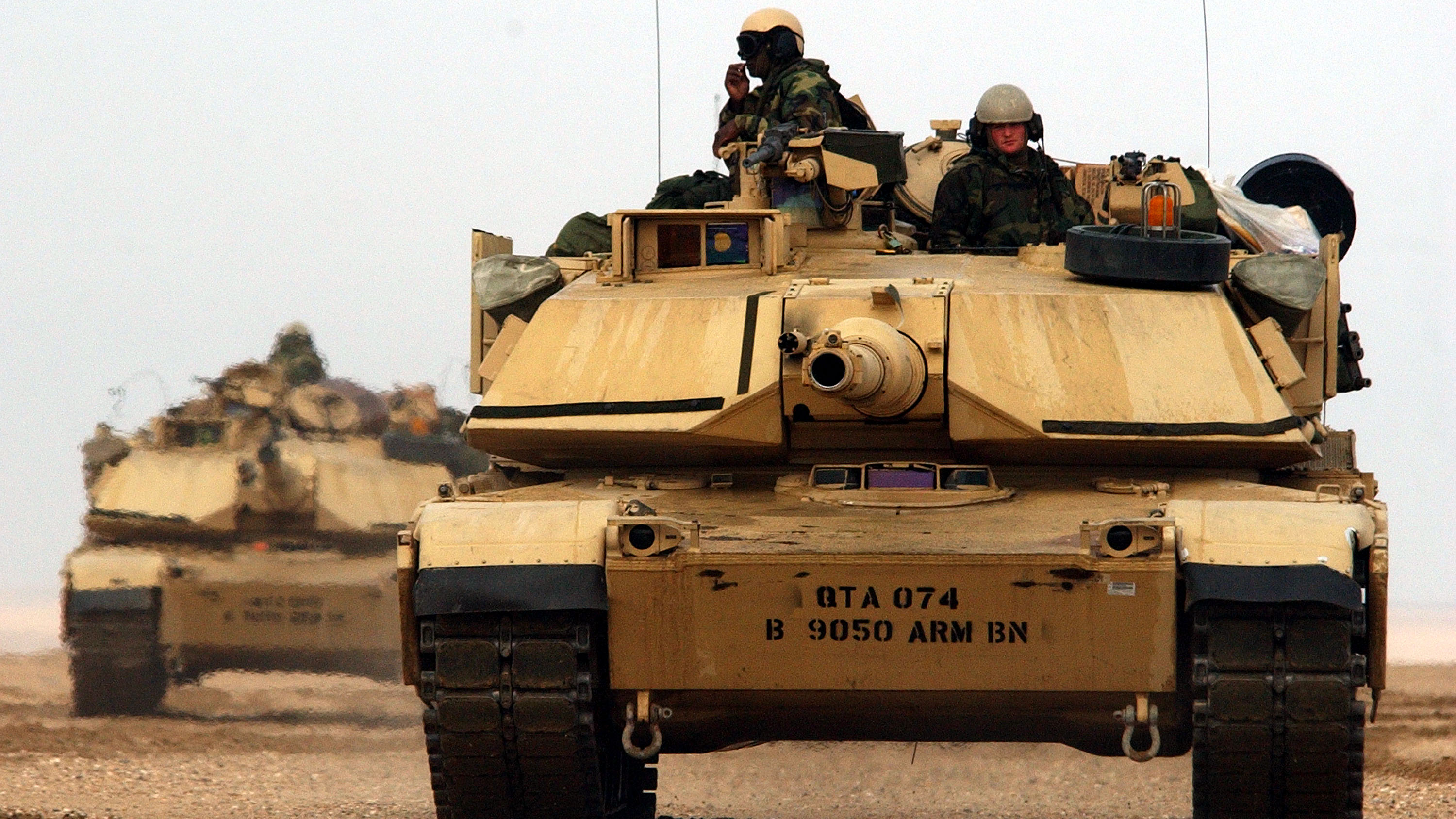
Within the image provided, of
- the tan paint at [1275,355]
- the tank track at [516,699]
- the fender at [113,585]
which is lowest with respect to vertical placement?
the fender at [113,585]

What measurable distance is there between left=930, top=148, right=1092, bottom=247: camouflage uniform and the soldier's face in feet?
0.16

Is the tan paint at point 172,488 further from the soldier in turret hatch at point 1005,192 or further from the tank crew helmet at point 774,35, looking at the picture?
the soldier in turret hatch at point 1005,192

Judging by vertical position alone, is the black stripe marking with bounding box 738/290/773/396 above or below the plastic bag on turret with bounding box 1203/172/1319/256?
below

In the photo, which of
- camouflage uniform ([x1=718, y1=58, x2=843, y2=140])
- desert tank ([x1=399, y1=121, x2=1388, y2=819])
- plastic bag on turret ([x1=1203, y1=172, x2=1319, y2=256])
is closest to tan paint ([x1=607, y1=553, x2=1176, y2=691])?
desert tank ([x1=399, y1=121, x2=1388, y2=819])

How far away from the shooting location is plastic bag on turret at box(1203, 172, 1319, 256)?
14.9 m

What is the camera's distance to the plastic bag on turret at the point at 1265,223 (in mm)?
14883

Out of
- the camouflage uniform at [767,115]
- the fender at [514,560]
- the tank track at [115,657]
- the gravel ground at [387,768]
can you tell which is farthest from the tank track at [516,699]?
the tank track at [115,657]

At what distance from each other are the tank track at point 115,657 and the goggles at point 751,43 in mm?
5733

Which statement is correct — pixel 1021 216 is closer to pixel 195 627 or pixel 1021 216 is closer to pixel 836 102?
pixel 836 102

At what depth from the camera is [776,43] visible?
15.5m

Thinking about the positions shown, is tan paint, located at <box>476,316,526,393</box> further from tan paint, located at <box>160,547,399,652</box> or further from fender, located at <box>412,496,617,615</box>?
tan paint, located at <box>160,547,399,652</box>

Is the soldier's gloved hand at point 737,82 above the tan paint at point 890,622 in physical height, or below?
above

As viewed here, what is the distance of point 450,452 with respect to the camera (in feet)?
62.3

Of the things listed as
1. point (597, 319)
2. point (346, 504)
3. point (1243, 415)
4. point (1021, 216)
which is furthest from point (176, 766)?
point (1243, 415)
